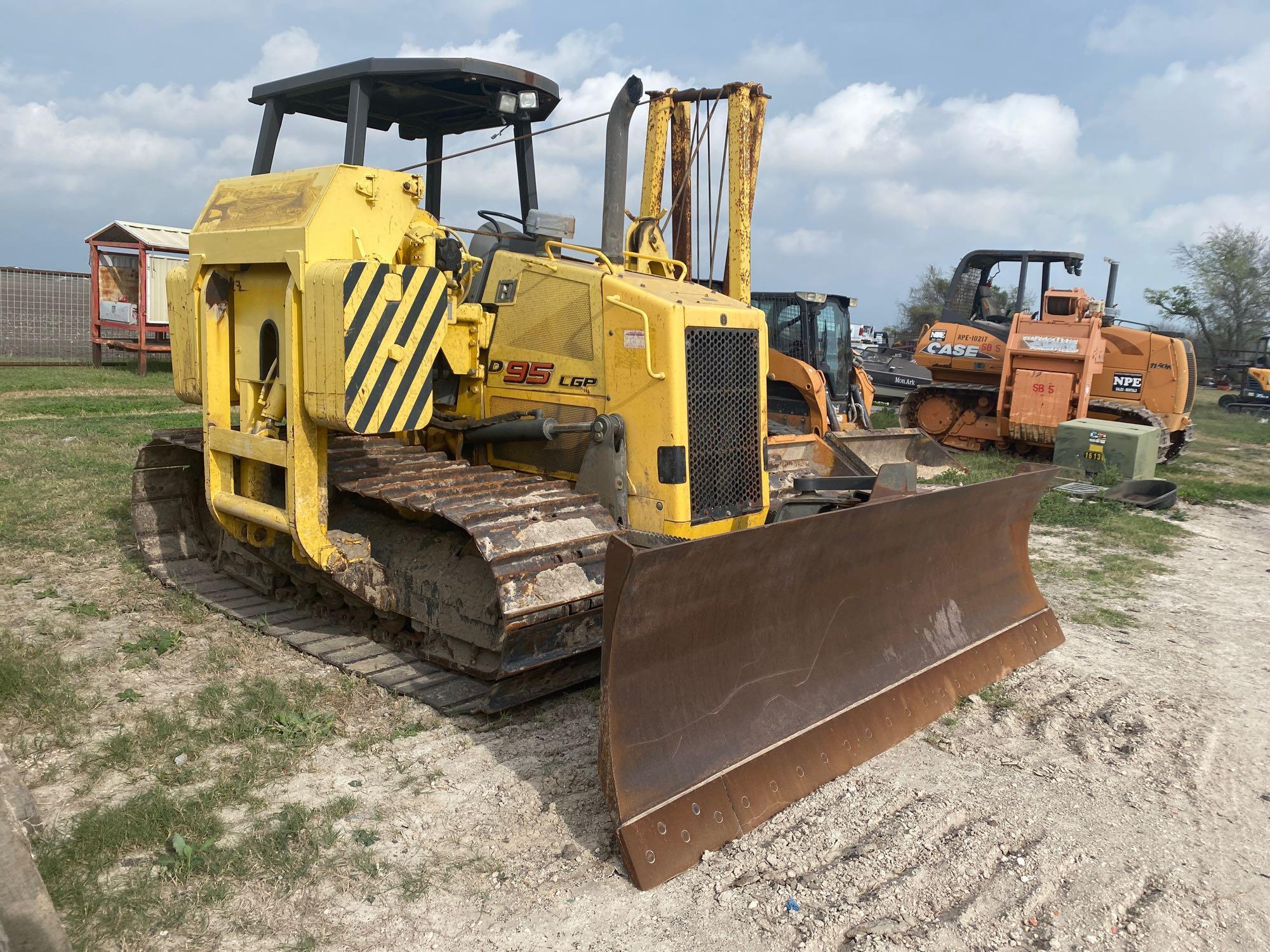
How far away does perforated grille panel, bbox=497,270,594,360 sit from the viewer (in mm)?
4602

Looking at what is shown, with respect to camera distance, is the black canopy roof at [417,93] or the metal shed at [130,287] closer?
the black canopy roof at [417,93]

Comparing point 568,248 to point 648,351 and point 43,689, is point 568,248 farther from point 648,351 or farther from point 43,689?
point 43,689

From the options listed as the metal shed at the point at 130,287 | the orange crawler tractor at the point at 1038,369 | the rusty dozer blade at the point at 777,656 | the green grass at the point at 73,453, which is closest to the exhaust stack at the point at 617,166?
the rusty dozer blade at the point at 777,656

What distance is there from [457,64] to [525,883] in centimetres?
376

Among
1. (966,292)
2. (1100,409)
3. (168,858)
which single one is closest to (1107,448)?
(1100,409)

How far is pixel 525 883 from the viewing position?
2881mm

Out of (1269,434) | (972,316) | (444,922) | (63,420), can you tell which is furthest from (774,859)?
(1269,434)

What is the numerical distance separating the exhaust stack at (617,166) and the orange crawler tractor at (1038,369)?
8741 mm

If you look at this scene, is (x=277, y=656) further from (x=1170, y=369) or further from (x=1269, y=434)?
(x=1269, y=434)

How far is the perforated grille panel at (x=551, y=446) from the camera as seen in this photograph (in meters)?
4.68

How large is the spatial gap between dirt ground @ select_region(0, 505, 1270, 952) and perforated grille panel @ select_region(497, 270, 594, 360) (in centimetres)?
172

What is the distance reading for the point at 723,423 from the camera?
15.1 ft

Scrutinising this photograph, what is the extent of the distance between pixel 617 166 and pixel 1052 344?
9.17 meters

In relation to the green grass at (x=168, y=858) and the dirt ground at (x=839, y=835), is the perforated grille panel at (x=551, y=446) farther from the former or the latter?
the green grass at (x=168, y=858)
